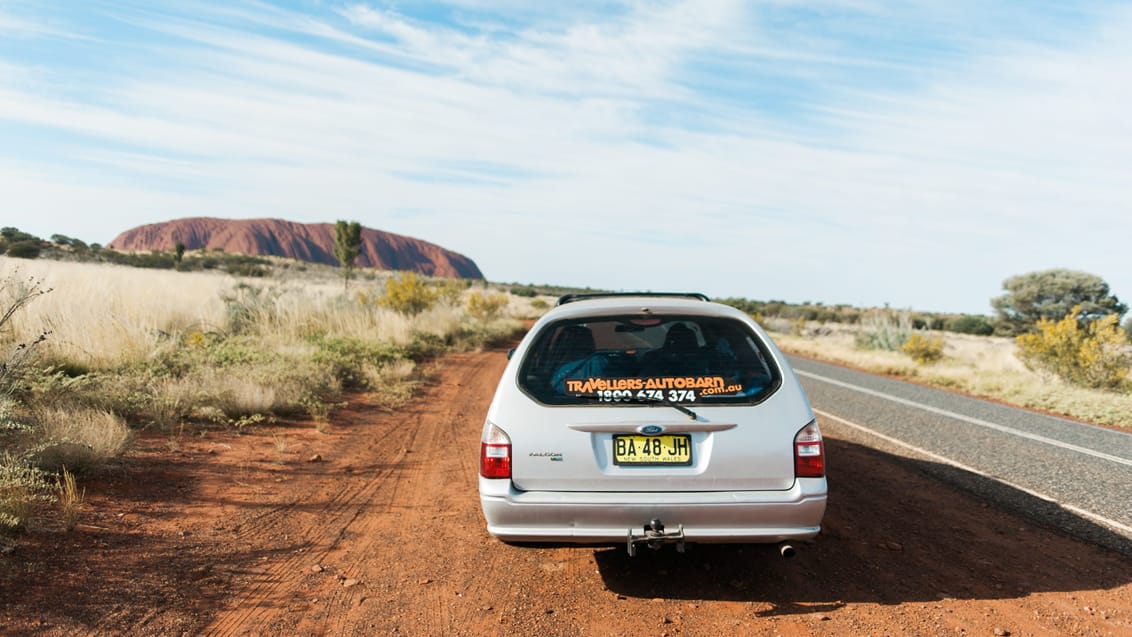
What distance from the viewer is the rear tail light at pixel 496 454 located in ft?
12.1

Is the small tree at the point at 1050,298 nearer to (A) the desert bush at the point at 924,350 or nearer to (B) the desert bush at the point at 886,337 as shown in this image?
(B) the desert bush at the point at 886,337

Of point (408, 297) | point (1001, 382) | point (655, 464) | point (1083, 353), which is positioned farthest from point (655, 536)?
point (408, 297)

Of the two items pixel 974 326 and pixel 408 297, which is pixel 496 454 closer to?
pixel 408 297

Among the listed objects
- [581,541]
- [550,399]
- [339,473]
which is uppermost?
[550,399]

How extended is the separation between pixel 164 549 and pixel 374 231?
568 feet

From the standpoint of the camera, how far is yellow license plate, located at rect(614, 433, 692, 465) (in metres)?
3.64

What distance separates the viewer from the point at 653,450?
3.65 meters

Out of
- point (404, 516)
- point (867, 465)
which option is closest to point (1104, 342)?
point (867, 465)

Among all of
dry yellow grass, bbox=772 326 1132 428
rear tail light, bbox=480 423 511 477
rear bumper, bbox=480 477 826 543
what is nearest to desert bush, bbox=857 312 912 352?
dry yellow grass, bbox=772 326 1132 428

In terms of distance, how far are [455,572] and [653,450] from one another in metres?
1.49

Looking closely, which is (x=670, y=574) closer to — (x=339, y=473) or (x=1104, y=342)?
(x=339, y=473)

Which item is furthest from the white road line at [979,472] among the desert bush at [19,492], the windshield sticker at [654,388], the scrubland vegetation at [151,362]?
the desert bush at [19,492]

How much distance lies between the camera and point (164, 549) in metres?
4.25

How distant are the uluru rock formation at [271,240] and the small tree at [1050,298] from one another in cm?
10478
